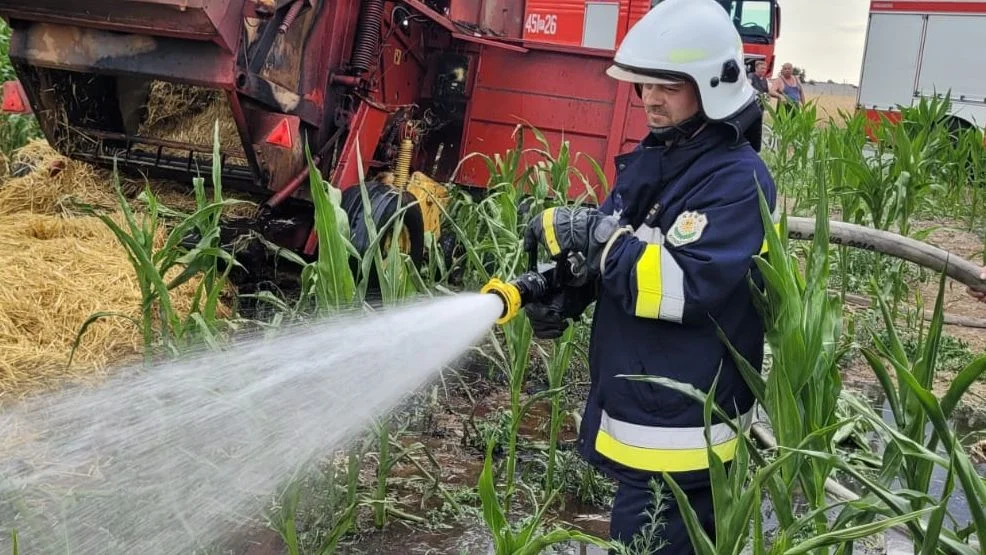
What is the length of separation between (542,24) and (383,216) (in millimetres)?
4141

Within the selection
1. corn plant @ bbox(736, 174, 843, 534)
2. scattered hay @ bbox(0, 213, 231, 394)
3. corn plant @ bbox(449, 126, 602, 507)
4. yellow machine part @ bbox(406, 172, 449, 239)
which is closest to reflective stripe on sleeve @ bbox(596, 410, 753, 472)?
corn plant @ bbox(736, 174, 843, 534)

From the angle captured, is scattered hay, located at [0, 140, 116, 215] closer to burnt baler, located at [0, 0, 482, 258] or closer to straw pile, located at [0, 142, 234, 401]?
straw pile, located at [0, 142, 234, 401]

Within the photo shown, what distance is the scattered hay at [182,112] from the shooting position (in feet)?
17.3

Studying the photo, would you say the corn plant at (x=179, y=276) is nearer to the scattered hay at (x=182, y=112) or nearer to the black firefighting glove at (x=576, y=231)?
the black firefighting glove at (x=576, y=231)

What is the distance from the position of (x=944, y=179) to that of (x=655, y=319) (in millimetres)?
6760

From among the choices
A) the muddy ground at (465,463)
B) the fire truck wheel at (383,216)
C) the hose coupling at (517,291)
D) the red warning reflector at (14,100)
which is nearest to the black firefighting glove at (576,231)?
the hose coupling at (517,291)

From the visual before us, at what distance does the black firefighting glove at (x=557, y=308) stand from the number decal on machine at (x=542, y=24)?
235 inches

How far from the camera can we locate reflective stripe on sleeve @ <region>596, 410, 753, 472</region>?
244cm

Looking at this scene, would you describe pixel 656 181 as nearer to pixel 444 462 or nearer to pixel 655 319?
pixel 655 319

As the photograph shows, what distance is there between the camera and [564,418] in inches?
140

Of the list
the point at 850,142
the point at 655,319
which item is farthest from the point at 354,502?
the point at 850,142

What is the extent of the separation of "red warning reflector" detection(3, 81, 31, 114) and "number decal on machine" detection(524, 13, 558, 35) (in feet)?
14.1

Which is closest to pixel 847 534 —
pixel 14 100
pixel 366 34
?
pixel 366 34

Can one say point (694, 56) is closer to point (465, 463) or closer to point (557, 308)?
point (557, 308)
